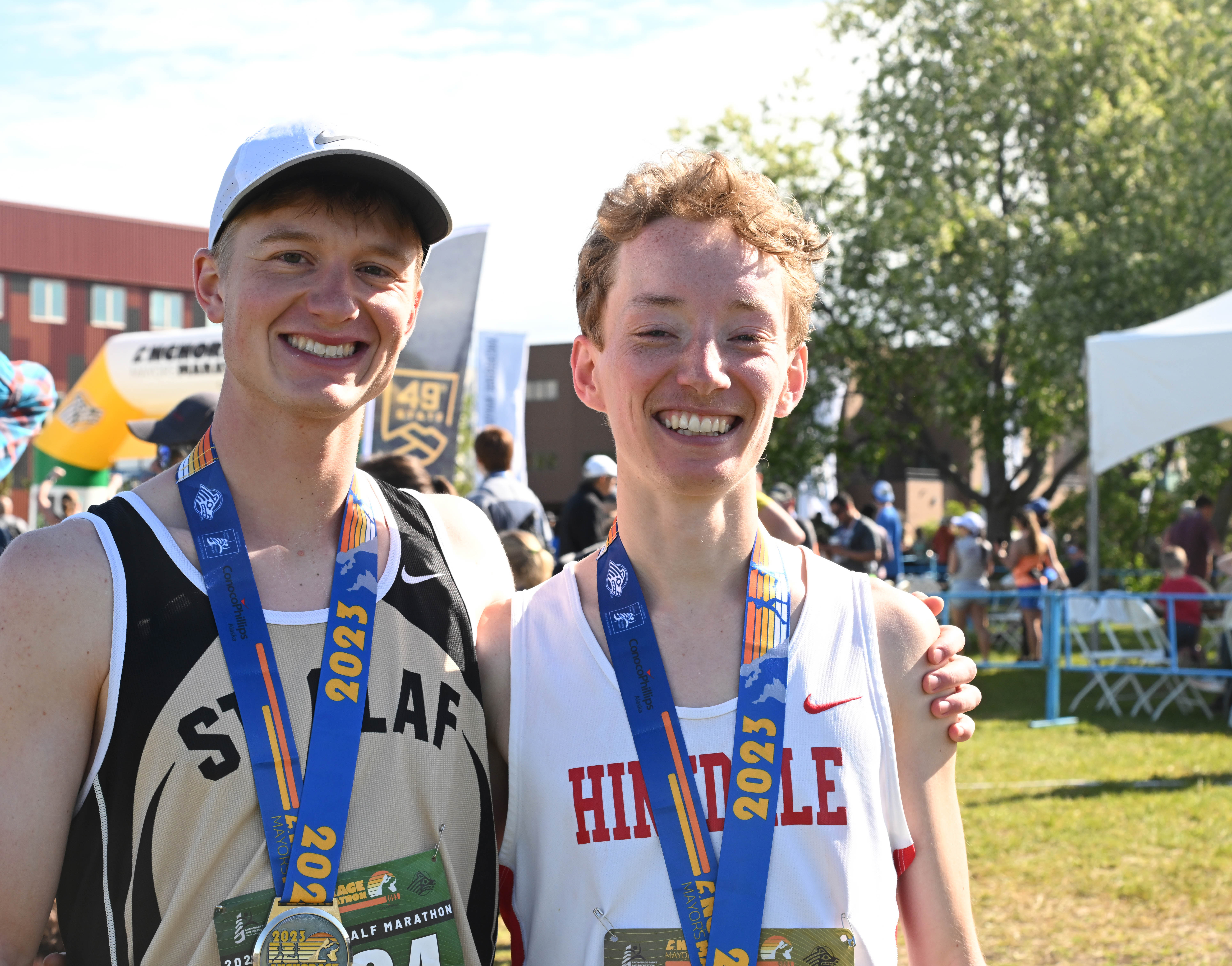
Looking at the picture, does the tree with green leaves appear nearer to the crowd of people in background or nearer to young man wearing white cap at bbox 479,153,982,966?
the crowd of people in background

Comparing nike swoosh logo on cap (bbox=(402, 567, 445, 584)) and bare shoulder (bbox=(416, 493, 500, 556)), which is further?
bare shoulder (bbox=(416, 493, 500, 556))

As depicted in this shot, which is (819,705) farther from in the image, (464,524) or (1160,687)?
(1160,687)

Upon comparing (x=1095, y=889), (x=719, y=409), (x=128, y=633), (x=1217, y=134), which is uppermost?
(x=1217, y=134)

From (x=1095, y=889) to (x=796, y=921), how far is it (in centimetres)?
454

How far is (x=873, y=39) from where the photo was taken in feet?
63.5

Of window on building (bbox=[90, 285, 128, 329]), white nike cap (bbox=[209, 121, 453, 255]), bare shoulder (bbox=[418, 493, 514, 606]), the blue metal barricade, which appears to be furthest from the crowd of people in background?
window on building (bbox=[90, 285, 128, 329])

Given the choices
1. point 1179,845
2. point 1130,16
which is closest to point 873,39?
point 1130,16

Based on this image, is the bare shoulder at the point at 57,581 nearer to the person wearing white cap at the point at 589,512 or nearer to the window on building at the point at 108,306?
the person wearing white cap at the point at 589,512

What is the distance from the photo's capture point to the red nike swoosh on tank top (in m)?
1.81

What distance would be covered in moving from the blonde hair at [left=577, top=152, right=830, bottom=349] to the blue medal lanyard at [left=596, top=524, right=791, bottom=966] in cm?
52

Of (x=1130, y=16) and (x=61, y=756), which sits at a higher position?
(x=1130, y=16)

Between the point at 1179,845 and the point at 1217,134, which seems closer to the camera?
the point at 1179,845

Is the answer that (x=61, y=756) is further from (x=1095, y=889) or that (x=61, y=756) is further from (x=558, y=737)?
(x=1095, y=889)

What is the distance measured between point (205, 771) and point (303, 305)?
2.38 ft
